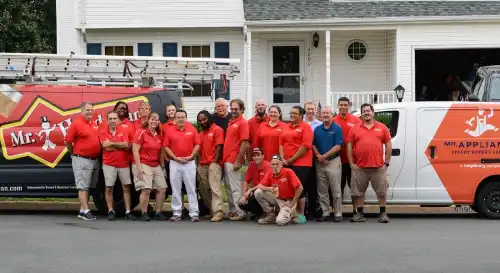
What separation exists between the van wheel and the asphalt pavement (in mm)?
223

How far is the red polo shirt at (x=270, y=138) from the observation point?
1277 cm

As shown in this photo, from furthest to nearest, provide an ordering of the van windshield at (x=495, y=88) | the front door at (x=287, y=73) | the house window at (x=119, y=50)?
the front door at (x=287, y=73)
the house window at (x=119, y=50)
the van windshield at (x=495, y=88)

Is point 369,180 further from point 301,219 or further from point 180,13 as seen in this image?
point 180,13

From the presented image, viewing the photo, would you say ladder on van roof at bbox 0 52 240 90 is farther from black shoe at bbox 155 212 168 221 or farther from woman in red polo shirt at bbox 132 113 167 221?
black shoe at bbox 155 212 168 221

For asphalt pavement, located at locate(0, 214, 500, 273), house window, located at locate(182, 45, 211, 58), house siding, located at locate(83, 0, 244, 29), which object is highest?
house siding, located at locate(83, 0, 244, 29)

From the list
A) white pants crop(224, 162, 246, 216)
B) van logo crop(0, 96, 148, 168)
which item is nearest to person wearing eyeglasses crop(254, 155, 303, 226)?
white pants crop(224, 162, 246, 216)

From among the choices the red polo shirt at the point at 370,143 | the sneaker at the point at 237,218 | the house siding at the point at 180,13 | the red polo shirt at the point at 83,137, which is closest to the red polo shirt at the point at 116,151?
the red polo shirt at the point at 83,137

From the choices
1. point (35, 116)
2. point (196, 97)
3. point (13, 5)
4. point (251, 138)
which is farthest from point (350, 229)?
point (13, 5)

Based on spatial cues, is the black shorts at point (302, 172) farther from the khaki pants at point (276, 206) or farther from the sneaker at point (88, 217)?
the sneaker at point (88, 217)

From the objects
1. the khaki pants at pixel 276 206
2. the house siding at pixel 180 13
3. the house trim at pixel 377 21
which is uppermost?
the house siding at pixel 180 13

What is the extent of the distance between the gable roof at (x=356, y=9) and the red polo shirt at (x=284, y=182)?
10.4 m

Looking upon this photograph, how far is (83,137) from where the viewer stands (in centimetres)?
1280

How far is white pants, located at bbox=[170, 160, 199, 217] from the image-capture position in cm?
1290

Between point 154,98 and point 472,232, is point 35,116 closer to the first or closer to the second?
point 154,98
